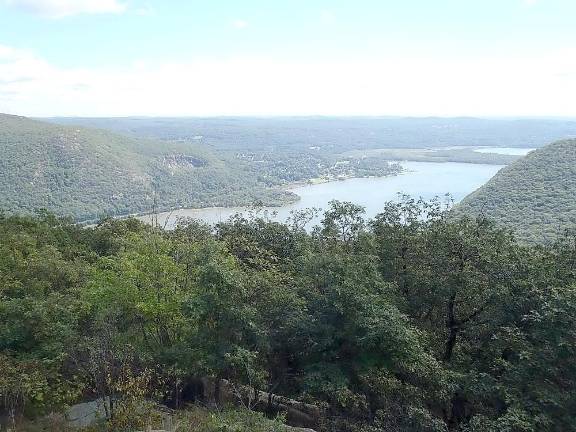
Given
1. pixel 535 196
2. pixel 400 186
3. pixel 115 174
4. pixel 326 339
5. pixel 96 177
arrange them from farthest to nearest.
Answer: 1. pixel 115 174
2. pixel 96 177
3. pixel 400 186
4. pixel 535 196
5. pixel 326 339

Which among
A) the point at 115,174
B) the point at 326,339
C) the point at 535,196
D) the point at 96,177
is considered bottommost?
the point at 96,177

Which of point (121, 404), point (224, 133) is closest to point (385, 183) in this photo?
point (121, 404)

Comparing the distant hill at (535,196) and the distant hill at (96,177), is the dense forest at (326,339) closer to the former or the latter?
the distant hill at (535,196)

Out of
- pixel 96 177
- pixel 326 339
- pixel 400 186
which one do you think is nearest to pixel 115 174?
pixel 96 177

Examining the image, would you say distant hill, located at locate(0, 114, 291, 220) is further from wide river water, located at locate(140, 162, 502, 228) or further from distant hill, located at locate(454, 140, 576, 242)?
distant hill, located at locate(454, 140, 576, 242)

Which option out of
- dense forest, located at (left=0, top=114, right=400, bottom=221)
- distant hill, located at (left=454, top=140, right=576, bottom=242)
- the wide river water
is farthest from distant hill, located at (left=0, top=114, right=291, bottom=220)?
distant hill, located at (left=454, top=140, right=576, bottom=242)

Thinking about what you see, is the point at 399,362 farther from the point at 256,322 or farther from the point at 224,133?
the point at 224,133

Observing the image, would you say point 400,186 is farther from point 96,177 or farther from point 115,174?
point 96,177
